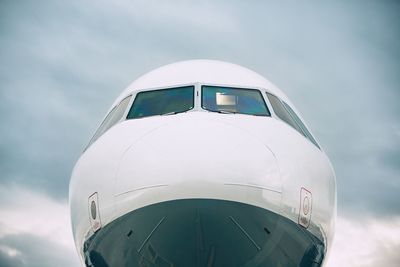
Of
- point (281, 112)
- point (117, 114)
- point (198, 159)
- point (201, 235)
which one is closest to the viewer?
point (201, 235)

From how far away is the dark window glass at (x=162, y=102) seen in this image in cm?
727

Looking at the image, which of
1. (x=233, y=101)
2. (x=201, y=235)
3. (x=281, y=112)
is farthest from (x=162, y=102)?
(x=201, y=235)

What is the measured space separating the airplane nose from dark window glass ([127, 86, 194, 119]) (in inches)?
46.4

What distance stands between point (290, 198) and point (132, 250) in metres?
1.78

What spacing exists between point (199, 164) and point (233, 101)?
233cm

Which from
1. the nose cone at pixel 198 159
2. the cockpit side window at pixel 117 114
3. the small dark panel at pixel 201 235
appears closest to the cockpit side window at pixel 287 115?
the nose cone at pixel 198 159

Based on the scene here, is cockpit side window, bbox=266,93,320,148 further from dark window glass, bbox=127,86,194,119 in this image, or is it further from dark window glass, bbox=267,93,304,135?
dark window glass, bbox=127,86,194,119

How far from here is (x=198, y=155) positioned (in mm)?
5418

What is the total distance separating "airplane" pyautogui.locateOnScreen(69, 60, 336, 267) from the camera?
532cm

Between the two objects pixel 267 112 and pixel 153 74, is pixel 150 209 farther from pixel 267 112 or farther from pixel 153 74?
pixel 153 74

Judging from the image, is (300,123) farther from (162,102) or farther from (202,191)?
(202,191)

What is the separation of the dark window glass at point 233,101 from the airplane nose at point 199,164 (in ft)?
3.77

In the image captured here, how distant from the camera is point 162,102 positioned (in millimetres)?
7590

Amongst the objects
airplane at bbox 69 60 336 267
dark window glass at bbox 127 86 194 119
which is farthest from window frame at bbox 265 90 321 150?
dark window glass at bbox 127 86 194 119
